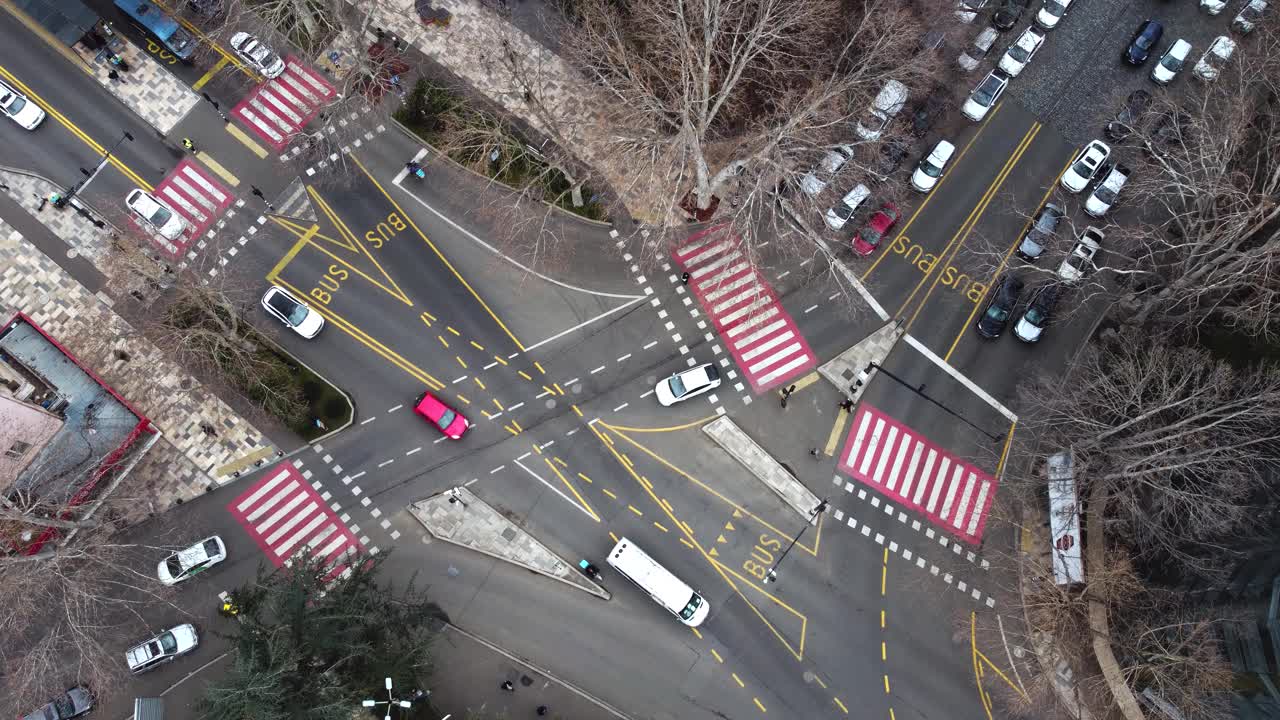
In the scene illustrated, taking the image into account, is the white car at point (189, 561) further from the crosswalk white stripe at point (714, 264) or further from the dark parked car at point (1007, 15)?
the dark parked car at point (1007, 15)

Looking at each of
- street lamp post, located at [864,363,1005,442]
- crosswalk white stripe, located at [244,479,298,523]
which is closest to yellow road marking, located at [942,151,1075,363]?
street lamp post, located at [864,363,1005,442]

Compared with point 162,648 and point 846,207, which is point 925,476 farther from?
point 162,648

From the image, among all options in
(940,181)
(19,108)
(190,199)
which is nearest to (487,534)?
(190,199)

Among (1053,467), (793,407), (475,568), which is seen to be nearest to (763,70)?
(793,407)

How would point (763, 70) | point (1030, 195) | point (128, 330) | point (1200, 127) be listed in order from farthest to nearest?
point (1030, 195), point (128, 330), point (763, 70), point (1200, 127)

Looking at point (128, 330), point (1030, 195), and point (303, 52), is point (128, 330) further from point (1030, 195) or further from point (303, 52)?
point (1030, 195)

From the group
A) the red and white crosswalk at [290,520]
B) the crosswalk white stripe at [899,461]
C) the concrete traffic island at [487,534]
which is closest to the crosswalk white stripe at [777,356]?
the crosswalk white stripe at [899,461]

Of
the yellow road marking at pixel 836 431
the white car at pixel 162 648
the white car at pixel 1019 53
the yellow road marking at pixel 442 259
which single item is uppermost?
the white car at pixel 1019 53
